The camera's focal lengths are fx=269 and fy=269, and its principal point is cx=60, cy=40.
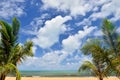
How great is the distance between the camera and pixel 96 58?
1716 cm

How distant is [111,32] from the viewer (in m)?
15.0

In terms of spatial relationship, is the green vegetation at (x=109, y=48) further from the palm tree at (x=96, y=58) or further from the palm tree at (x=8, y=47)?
the palm tree at (x=8, y=47)

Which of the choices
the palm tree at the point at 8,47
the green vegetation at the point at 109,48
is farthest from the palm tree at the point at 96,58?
A: the palm tree at the point at 8,47

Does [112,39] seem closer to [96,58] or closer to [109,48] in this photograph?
[109,48]

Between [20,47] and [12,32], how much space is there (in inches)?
58.2

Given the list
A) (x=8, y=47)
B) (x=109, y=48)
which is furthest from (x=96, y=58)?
(x=8, y=47)

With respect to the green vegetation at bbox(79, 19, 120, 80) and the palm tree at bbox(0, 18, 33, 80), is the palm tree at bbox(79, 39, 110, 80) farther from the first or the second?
the palm tree at bbox(0, 18, 33, 80)

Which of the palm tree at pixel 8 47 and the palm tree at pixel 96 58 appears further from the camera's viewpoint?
the palm tree at pixel 96 58

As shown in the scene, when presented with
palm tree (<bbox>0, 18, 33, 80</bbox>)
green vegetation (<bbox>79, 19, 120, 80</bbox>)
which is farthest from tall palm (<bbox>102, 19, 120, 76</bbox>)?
palm tree (<bbox>0, 18, 33, 80</bbox>)

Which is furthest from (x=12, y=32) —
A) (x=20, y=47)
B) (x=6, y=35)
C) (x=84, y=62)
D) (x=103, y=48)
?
(x=84, y=62)

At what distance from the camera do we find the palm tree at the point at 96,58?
15148 mm

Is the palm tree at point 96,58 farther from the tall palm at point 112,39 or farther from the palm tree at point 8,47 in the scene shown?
the palm tree at point 8,47

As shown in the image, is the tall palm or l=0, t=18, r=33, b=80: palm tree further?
the tall palm

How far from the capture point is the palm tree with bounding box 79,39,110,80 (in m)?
15.1
